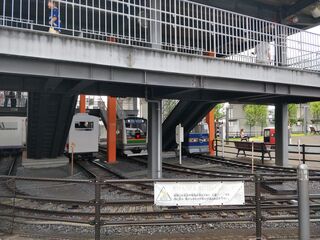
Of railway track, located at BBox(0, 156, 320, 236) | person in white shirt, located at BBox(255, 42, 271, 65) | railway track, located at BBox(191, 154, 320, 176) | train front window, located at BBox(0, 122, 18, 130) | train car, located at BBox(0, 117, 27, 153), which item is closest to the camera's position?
railway track, located at BBox(0, 156, 320, 236)

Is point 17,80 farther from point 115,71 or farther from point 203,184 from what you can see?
point 203,184

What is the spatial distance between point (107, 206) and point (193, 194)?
263cm

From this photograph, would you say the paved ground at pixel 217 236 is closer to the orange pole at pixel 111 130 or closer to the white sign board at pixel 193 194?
the white sign board at pixel 193 194

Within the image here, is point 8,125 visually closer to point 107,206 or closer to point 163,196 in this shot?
point 107,206

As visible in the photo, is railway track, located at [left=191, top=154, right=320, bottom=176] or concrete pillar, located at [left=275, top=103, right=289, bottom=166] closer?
railway track, located at [left=191, top=154, right=320, bottom=176]

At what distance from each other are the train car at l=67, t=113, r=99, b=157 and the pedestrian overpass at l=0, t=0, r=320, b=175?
198cm

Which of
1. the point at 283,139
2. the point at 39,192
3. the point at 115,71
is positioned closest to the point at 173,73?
the point at 115,71

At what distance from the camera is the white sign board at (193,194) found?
588cm

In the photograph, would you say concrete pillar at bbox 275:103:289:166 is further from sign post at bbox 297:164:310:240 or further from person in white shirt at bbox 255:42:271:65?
sign post at bbox 297:164:310:240

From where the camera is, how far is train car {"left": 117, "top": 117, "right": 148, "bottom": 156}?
23375mm

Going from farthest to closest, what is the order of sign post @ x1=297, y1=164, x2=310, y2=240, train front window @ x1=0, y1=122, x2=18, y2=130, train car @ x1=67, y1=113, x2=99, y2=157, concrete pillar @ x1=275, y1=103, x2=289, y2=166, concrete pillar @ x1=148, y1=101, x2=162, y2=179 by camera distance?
train front window @ x1=0, y1=122, x2=18, y2=130 → train car @ x1=67, y1=113, x2=99, y2=157 → concrete pillar @ x1=275, y1=103, x2=289, y2=166 → concrete pillar @ x1=148, y1=101, x2=162, y2=179 → sign post @ x1=297, y1=164, x2=310, y2=240

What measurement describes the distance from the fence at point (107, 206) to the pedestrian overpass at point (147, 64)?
3.29m

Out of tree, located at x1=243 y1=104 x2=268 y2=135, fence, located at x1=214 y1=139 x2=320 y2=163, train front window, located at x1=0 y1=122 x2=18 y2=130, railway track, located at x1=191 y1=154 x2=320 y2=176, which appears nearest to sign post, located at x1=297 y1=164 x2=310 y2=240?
railway track, located at x1=191 y1=154 x2=320 y2=176

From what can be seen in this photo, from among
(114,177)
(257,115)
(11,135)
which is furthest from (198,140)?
(257,115)
